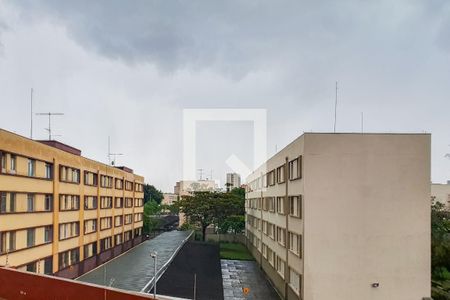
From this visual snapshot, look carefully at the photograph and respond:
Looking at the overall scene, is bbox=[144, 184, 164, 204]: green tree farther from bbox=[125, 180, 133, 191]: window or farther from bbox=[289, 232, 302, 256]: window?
bbox=[289, 232, 302, 256]: window

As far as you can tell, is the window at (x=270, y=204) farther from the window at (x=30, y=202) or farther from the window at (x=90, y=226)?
the window at (x=30, y=202)

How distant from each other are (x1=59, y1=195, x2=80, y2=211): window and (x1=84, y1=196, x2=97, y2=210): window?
7.29 ft

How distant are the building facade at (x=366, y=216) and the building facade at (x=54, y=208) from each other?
53.4ft

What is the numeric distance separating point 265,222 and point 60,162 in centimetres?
1899

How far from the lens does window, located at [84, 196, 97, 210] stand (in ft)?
126

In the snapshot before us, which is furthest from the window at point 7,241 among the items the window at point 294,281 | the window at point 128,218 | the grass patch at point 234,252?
the window at point 128,218

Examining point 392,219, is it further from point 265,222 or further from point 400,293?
point 265,222

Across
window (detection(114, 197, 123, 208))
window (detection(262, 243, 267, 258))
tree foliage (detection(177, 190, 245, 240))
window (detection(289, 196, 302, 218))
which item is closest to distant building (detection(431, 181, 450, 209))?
tree foliage (detection(177, 190, 245, 240))

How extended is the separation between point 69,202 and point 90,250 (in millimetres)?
7168

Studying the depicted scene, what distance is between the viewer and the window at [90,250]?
1500 inches

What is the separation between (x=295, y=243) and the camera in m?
26.2

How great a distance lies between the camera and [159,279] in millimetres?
31016

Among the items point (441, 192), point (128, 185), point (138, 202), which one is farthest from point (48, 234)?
point (441, 192)

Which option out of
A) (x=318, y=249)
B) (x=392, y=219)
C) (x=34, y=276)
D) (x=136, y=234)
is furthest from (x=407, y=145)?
(x=136, y=234)
